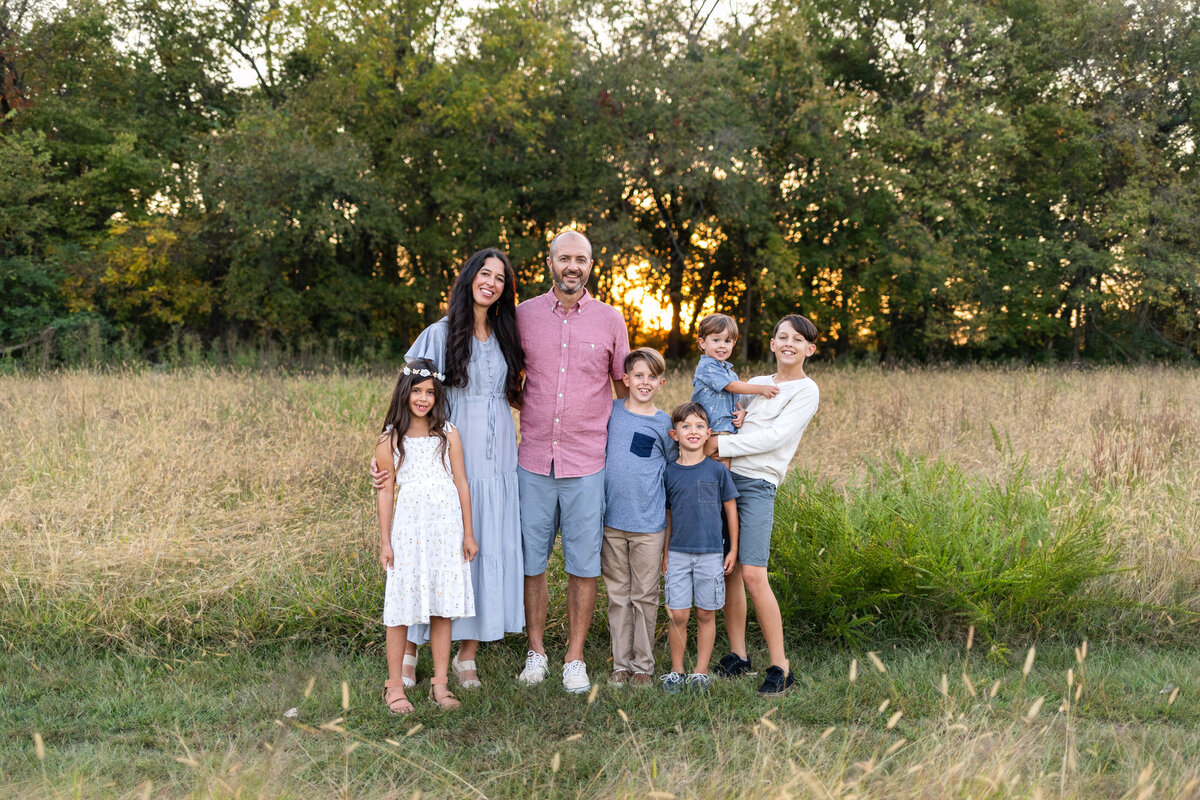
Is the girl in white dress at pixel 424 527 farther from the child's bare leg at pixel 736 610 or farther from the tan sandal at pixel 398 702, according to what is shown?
the child's bare leg at pixel 736 610

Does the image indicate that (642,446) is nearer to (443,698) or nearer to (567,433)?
(567,433)

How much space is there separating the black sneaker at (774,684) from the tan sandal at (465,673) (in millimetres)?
1249

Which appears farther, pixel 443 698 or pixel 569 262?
pixel 569 262

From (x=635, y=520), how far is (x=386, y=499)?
1097 mm

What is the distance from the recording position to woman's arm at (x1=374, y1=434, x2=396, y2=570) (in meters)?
3.84

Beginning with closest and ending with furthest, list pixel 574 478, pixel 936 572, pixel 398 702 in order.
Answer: pixel 398 702 < pixel 574 478 < pixel 936 572

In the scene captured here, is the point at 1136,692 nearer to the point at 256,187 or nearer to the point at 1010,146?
the point at 256,187

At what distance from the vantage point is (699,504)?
395 cm

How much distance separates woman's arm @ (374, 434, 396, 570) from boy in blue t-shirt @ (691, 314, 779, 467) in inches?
55.0

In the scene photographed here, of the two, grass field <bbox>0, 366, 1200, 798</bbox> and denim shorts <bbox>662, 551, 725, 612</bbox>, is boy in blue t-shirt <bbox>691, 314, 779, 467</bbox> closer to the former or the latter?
denim shorts <bbox>662, 551, 725, 612</bbox>

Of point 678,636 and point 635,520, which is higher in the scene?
point 635,520

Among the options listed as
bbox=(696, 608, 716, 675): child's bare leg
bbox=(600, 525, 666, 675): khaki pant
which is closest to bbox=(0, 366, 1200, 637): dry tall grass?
bbox=(600, 525, 666, 675): khaki pant

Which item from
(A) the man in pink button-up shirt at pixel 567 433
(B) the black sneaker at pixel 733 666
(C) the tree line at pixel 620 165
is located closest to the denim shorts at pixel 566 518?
(A) the man in pink button-up shirt at pixel 567 433

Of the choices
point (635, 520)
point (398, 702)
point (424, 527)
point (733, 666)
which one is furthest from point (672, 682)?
point (424, 527)
